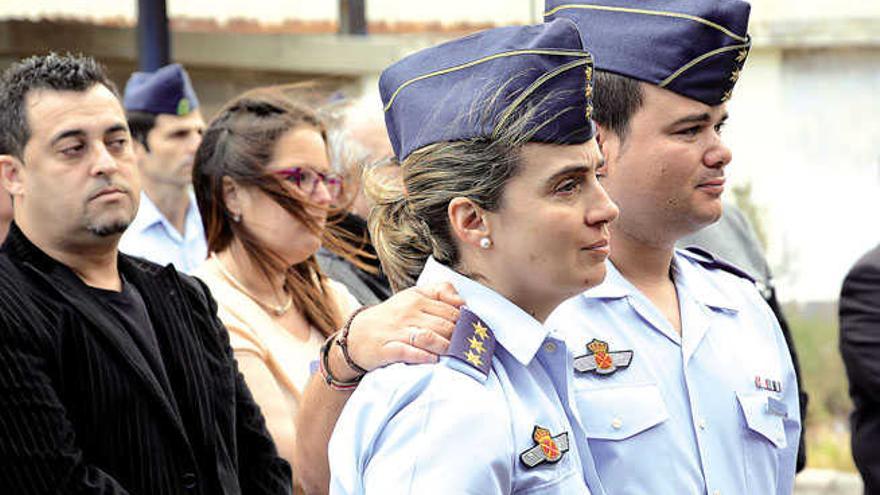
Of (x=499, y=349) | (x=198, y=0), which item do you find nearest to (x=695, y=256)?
(x=499, y=349)

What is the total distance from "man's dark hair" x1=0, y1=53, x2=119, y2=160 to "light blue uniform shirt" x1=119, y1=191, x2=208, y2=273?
2061 mm

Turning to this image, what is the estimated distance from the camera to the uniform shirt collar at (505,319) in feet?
7.26

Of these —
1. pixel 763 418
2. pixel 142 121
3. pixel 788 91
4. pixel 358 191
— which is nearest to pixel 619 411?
pixel 763 418

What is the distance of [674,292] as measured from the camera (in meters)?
2.79

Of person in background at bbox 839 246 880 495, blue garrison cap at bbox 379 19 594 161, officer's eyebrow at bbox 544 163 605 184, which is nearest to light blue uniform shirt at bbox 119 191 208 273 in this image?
person in background at bbox 839 246 880 495

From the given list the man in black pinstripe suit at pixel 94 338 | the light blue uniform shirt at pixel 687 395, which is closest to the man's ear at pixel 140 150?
the man in black pinstripe suit at pixel 94 338

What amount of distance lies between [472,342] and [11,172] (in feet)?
4.89

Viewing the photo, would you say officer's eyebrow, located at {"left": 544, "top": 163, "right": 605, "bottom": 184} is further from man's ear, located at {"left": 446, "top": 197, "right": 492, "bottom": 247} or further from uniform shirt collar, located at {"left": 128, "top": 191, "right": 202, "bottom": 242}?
uniform shirt collar, located at {"left": 128, "top": 191, "right": 202, "bottom": 242}

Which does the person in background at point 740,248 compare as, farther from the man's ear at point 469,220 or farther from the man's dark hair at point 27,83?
the man's ear at point 469,220

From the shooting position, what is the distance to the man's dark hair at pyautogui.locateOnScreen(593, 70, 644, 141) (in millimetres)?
2678

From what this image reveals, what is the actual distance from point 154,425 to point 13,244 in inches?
19.3

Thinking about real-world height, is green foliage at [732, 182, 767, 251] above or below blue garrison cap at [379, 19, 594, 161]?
Result: below

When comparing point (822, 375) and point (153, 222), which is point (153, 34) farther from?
point (822, 375)

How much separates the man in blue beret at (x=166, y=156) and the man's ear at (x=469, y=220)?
347 cm
